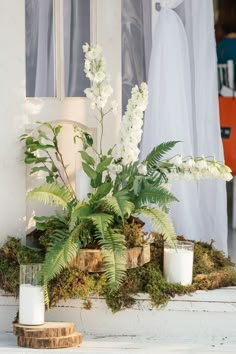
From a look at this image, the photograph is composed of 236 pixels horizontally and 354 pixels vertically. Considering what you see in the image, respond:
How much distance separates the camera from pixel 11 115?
221 inches

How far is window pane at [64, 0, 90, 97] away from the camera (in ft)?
19.4

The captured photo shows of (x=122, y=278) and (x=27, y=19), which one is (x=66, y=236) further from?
(x=27, y=19)

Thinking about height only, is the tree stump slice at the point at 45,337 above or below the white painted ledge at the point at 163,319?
below

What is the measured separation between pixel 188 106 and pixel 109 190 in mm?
1162

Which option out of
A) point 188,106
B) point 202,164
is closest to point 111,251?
point 202,164

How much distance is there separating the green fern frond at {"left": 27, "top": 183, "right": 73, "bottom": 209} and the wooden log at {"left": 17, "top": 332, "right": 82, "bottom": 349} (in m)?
0.61

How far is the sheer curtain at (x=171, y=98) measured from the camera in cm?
621

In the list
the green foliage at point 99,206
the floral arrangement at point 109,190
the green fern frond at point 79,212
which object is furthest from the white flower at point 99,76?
the green fern frond at point 79,212

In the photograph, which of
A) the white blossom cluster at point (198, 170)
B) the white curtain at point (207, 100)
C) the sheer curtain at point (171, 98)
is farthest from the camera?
the white curtain at point (207, 100)

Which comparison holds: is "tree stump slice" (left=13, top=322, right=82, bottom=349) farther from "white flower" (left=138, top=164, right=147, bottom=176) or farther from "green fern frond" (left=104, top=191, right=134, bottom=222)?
"white flower" (left=138, top=164, right=147, bottom=176)

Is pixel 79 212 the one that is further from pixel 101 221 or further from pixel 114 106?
pixel 114 106

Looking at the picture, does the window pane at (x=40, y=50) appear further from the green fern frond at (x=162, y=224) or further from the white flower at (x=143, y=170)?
the green fern frond at (x=162, y=224)

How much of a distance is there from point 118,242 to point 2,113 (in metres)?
0.89

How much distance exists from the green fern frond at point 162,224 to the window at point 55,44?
2.78 feet
